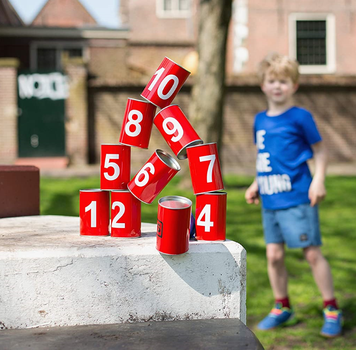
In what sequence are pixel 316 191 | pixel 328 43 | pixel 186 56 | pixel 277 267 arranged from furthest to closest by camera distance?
1. pixel 186 56
2. pixel 328 43
3. pixel 277 267
4. pixel 316 191

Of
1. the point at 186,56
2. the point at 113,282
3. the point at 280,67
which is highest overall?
the point at 186,56

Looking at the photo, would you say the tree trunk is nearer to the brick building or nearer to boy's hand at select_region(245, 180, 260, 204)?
boy's hand at select_region(245, 180, 260, 204)

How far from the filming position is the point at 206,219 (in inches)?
69.1

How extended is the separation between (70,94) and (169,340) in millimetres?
11905

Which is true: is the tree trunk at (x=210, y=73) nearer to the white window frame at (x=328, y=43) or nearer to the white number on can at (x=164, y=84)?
the white number on can at (x=164, y=84)

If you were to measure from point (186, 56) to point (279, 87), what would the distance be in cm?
2029

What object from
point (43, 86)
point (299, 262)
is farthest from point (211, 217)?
point (43, 86)

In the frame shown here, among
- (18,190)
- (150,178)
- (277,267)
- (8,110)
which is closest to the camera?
(150,178)

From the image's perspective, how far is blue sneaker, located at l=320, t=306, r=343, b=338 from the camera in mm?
2924

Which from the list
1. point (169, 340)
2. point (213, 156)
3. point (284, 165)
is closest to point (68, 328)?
point (169, 340)

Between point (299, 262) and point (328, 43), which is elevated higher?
point (328, 43)

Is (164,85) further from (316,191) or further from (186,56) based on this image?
(186,56)

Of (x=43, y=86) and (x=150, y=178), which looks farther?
(x=43, y=86)

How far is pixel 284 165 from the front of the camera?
294 centimetres
